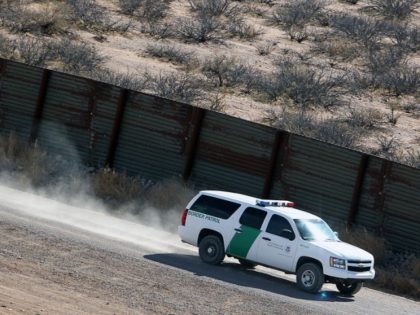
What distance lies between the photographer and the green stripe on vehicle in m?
19.6

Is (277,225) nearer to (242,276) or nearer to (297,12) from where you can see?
(242,276)

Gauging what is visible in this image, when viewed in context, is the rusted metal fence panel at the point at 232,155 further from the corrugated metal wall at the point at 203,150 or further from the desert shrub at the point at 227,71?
the desert shrub at the point at 227,71

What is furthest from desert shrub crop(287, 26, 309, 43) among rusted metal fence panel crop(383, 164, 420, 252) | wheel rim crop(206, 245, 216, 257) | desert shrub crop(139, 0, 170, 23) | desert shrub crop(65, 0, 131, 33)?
wheel rim crop(206, 245, 216, 257)

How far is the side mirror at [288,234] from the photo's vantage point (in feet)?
63.1

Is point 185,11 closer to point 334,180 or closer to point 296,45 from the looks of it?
point 296,45

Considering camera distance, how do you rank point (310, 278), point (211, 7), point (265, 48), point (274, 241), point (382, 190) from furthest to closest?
point (211, 7)
point (265, 48)
point (382, 190)
point (274, 241)
point (310, 278)

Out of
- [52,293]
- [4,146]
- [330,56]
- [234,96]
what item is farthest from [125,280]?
[330,56]

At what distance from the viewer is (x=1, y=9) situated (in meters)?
45.0

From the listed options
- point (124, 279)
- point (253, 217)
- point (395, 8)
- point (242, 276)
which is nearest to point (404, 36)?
point (395, 8)

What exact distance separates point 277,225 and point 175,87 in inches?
673

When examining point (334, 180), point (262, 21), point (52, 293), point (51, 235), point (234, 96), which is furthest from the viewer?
point (262, 21)

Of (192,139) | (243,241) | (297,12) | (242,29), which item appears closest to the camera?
(243,241)

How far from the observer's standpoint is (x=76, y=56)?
126 ft

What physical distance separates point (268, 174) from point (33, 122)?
807 centimetres
